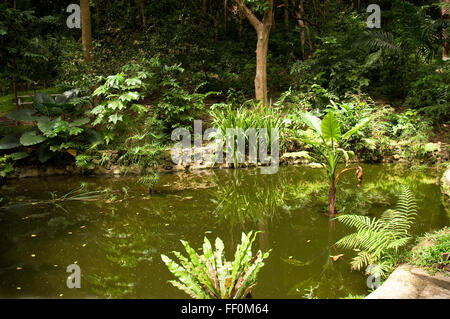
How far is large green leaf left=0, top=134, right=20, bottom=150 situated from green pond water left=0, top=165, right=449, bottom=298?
72 centimetres

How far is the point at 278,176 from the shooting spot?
6.86 m

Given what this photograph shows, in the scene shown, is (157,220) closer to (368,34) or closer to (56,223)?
(56,223)

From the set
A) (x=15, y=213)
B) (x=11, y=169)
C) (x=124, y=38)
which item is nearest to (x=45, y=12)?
(x=124, y=38)

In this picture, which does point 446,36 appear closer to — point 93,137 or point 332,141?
point 332,141

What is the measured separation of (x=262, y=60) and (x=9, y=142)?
5.72 meters

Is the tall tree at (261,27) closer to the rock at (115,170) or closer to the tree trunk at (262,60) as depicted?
the tree trunk at (262,60)

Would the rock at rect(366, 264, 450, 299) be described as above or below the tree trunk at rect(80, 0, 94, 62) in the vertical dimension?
below

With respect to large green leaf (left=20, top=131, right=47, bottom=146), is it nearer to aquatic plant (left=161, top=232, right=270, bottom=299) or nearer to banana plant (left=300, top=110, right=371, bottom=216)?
banana plant (left=300, top=110, right=371, bottom=216)

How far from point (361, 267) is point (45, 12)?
14.1 meters

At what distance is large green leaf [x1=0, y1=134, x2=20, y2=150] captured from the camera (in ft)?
23.5

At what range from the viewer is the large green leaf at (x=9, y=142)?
7.15 metres

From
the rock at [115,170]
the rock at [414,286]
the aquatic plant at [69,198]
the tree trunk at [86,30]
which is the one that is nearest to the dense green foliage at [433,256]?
the rock at [414,286]

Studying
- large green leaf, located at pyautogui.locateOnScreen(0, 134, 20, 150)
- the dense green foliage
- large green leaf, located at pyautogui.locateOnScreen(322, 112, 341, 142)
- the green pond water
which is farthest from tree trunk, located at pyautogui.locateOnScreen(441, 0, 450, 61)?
large green leaf, located at pyautogui.locateOnScreen(0, 134, 20, 150)

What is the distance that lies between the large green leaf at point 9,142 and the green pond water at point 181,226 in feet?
2.35
